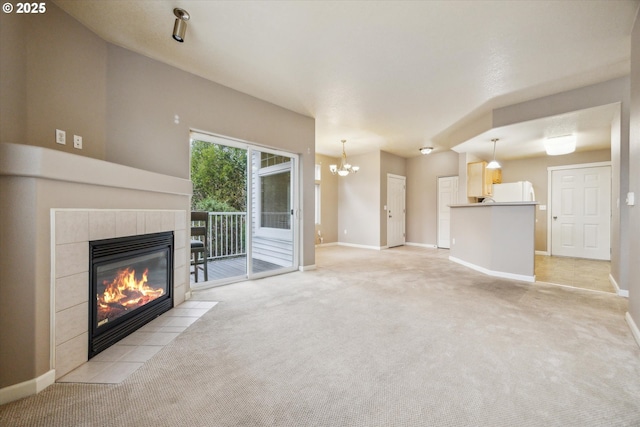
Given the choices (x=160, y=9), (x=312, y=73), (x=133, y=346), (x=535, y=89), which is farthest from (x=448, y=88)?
(x=133, y=346)

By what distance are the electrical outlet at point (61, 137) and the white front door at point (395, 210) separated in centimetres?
679

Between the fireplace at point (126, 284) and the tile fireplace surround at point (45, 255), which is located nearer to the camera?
the tile fireplace surround at point (45, 255)

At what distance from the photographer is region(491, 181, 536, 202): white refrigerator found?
19.9 ft

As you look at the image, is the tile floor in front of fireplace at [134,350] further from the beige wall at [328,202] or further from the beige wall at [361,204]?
the beige wall at [361,204]

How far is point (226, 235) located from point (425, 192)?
5.94 meters

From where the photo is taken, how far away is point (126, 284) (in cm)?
228

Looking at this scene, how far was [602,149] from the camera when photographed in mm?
5578

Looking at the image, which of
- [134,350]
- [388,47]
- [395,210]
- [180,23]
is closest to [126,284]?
[134,350]

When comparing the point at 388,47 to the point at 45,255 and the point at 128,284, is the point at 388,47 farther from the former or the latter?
the point at 128,284

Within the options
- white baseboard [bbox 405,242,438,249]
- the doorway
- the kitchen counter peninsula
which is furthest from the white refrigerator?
the doorway

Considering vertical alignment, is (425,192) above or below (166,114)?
below

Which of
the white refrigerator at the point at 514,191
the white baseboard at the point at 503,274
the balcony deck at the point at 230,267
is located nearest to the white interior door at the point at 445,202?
the white refrigerator at the point at 514,191

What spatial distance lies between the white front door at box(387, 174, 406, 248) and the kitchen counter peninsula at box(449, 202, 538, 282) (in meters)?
2.71

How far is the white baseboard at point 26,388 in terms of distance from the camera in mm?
1423
